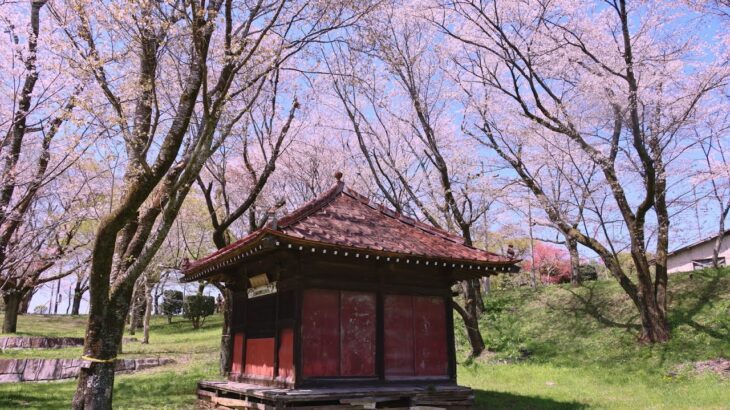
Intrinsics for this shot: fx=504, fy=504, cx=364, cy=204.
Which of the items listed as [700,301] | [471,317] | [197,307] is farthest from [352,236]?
[197,307]

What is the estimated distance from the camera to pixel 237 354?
12.5m

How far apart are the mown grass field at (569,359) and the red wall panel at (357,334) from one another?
12.0 feet

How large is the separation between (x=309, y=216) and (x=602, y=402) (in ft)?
26.3

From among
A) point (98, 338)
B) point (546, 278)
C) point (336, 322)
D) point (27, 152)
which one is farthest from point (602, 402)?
point (546, 278)

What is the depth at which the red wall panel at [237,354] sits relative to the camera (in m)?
12.2

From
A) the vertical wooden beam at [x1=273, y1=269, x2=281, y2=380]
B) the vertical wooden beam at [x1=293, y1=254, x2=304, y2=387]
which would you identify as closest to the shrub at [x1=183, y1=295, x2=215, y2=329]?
the vertical wooden beam at [x1=273, y1=269, x2=281, y2=380]

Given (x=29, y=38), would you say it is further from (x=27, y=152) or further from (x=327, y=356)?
(x=327, y=356)

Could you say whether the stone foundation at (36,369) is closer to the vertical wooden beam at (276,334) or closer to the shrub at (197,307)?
the vertical wooden beam at (276,334)

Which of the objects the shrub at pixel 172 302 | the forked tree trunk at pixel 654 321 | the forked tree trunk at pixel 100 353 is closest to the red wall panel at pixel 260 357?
the forked tree trunk at pixel 100 353

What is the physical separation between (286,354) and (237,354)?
291 cm

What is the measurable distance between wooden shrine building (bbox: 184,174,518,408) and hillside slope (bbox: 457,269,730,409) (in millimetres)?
2909

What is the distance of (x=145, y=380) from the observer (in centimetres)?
1564

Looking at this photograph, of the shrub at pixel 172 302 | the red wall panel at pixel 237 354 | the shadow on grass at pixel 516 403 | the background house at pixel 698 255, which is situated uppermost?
the background house at pixel 698 255

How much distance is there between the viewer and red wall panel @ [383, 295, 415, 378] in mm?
10820
